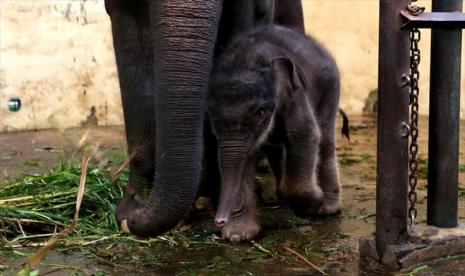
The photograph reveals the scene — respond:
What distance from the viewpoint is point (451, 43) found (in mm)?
3459

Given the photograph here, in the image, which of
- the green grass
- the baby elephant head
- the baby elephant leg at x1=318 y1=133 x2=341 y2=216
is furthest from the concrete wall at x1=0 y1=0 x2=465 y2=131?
the baby elephant head

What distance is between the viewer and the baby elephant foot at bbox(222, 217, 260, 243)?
3.93 m

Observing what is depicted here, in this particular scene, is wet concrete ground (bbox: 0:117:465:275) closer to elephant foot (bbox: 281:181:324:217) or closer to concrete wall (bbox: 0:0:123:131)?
elephant foot (bbox: 281:181:324:217)

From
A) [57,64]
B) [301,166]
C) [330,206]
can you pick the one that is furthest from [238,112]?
[57,64]

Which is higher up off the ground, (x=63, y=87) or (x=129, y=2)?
(x=129, y=2)

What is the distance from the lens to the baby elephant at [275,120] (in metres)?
3.69

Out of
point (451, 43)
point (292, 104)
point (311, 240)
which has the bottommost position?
point (311, 240)

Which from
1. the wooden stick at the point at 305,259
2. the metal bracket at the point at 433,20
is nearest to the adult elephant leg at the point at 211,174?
the wooden stick at the point at 305,259

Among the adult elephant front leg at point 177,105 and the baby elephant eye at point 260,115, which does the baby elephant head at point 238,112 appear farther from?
the adult elephant front leg at point 177,105

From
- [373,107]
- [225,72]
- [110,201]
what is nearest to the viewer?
[225,72]

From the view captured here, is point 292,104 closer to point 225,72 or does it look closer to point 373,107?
point 225,72

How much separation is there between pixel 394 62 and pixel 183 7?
839 mm

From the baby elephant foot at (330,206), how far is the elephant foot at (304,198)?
0.14 meters

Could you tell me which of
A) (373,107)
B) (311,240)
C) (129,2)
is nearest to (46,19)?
(373,107)
